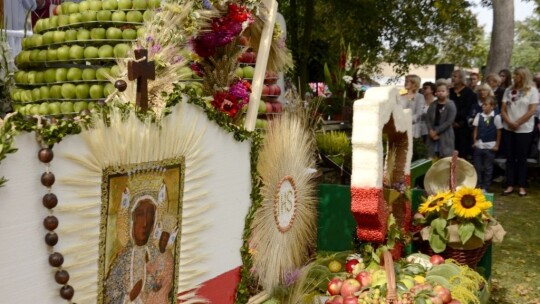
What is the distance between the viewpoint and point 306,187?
367 cm

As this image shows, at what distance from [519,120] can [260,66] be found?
6353 millimetres

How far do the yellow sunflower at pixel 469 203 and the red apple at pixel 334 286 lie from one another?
3.12 feet

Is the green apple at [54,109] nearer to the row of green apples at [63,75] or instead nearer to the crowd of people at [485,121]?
the row of green apples at [63,75]

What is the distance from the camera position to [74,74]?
2.83 metres

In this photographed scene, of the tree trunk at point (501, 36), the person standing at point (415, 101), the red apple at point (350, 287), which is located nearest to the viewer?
the red apple at point (350, 287)

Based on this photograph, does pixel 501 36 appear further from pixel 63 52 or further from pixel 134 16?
pixel 63 52

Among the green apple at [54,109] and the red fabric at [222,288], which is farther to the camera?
the green apple at [54,109]

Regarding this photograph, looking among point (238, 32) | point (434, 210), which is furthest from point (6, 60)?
point (434, 210)

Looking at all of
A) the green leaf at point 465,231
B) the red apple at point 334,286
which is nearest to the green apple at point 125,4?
the red apple at point 334,286

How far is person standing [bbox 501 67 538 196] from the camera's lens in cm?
839

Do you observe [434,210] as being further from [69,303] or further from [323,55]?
[323,55]

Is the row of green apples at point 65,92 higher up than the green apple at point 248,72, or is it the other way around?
the green apple at point 248,72

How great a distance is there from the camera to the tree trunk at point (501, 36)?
1270 centimetres

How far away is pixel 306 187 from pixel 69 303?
191 centimetres
